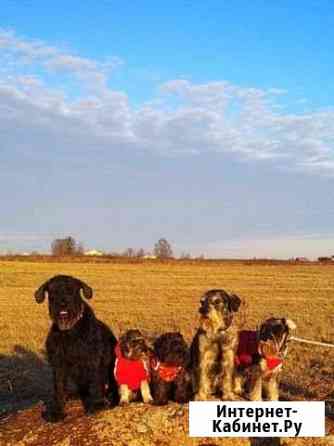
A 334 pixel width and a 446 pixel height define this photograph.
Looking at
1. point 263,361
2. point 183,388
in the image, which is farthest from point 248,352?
point 183,388

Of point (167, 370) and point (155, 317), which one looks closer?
point (167, 370)

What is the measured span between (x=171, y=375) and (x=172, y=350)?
27cm

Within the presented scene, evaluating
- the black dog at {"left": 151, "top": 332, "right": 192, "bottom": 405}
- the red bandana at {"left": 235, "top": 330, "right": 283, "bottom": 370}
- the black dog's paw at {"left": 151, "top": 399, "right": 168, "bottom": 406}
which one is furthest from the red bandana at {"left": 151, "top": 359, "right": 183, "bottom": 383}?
the red bandana at {"left": 235, "top": 330, "right": 283, "bottom": 370}

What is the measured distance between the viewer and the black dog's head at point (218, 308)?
6938 mm

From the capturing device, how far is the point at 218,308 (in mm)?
6977

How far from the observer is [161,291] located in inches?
1348

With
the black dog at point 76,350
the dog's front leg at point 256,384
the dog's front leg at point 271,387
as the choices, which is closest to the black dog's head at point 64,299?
the black dog at point 76,350

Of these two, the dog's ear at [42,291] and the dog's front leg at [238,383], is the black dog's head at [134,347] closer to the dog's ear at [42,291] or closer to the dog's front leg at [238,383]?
the dog's front leg at [238,383]

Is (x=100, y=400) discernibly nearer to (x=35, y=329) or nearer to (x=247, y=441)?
(x=247, y=441)

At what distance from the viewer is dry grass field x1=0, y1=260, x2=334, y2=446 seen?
40.5 ft

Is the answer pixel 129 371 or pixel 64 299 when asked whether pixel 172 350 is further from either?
pixel 64 299

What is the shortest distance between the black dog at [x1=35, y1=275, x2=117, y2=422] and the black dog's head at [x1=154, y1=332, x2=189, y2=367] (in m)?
0.59

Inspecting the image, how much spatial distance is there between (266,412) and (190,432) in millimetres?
773


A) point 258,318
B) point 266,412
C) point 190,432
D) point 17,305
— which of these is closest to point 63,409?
point 190,432
